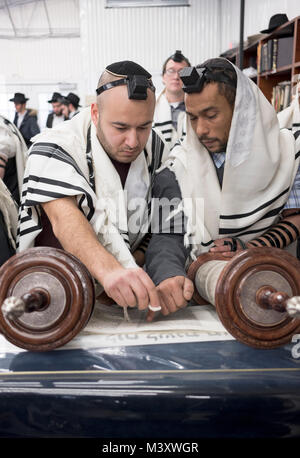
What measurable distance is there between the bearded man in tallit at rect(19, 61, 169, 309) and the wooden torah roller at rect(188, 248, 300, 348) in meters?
0.35

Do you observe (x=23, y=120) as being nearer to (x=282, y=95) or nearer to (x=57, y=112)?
(x=57, y=112)

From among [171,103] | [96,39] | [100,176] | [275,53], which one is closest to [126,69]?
[100,176]

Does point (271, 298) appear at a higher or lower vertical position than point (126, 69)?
lower

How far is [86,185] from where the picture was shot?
1.37 metres

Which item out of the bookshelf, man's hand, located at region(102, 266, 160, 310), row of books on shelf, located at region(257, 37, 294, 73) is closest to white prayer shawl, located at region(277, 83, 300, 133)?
man's hand, located at region(102, 266, 160, 310)

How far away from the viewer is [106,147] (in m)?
1.46

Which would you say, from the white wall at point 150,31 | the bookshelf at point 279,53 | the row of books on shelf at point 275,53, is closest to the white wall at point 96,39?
the white wall at point 150,31

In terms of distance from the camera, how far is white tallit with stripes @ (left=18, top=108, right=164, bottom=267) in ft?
4.45

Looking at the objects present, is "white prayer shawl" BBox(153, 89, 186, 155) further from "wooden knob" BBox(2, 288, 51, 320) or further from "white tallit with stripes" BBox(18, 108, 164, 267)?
"wooden knob" BBox(2, 288, 51, 320)

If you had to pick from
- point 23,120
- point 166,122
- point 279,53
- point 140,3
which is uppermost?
point 140,3

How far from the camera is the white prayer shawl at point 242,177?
4.78 ft

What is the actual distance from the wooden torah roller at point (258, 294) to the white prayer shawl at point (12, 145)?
1.63 m

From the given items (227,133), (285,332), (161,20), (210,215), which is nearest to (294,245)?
(210,215)

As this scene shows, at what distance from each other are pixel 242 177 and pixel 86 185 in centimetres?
52
